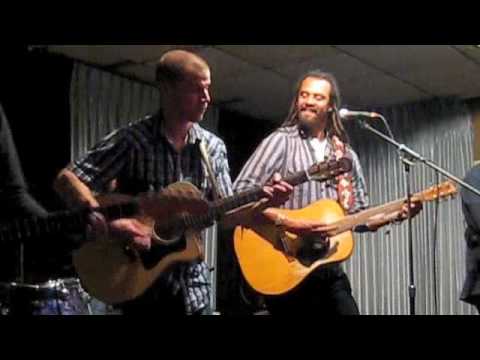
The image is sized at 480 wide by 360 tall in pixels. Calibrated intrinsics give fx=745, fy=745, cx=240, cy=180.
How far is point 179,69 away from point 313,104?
53 centimetres

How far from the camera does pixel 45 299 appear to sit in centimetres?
249

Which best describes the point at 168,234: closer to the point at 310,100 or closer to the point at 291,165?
the point at 291,165

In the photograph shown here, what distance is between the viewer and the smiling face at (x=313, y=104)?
7.75 ft

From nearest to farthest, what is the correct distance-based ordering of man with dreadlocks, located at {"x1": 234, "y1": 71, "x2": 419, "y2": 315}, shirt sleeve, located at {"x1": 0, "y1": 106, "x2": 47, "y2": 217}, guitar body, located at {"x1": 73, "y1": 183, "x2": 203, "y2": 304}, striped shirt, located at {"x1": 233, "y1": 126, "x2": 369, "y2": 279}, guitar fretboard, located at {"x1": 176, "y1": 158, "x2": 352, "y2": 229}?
shirt sleeve, located at {"x1": 0, "y1": 106, "x2": 47, "y2": 217} → guitar body, located at {"x1": 73, "y1": 183, "x2": 203, "y2": 304} → guitar fretboard, located at {"x1": 176, "y1": 158, "x2": 352, "y2": 229} → man with dreadlocks, located at {"x1": 234, "y1": 71, "x2": 419, "y2": 315} → striped shirt, located at {"x1": 233, "y1": 126, "x2": 369, "y2": 279}

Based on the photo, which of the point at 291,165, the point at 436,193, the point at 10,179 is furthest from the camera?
the point at 436,193

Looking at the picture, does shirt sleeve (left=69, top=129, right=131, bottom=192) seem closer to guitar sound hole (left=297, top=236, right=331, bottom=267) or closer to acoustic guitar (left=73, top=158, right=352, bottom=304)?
acoustic guitar (left=73, top=158, right=352, bottom=304)

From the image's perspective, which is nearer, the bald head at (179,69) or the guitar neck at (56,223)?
the guitar neck at (56,223)

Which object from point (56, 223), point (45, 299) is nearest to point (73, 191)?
point (56, 223)

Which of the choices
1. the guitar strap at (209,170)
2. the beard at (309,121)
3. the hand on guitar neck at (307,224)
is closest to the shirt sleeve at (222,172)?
the guitar strap at (209,170)

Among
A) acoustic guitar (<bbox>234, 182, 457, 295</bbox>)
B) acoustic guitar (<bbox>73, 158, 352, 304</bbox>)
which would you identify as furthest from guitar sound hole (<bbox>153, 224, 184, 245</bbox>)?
acoustic guitar (<bbox>234, 182, 457, 295</bbox>)

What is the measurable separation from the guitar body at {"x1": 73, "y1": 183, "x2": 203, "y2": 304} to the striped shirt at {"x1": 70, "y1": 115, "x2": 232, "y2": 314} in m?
0.03

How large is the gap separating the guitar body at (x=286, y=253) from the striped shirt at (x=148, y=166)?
1.16 feet

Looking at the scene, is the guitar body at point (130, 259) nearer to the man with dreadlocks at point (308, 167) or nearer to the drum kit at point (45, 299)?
the man with dreadlocks at point (308, 167)

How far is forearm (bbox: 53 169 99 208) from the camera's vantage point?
1.92 meters
